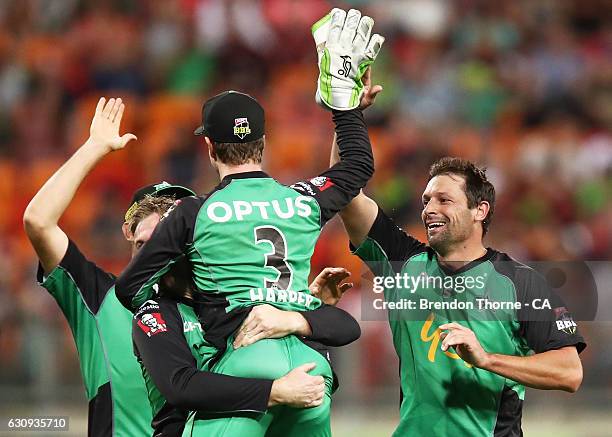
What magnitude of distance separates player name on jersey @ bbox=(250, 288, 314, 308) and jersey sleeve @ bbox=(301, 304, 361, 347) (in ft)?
0.20

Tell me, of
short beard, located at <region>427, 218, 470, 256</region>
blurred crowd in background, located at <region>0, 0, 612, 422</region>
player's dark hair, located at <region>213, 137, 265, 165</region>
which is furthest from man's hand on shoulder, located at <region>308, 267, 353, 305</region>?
blurred crowd in background, located at <region>0, 0, 612, 422</region>

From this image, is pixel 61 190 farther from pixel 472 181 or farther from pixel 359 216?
pixel 472 181

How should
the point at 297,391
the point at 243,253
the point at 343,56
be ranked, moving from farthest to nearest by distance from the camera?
1. the point at 343,56
2. the point at 243,253
3. the point at 297,391

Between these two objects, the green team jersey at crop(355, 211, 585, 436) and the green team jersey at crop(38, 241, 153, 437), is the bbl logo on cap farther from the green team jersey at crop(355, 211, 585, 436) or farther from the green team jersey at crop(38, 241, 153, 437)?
the green team jersey at crop(355, 211, 585, 436)

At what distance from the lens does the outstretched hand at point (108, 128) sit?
4164 millimetres

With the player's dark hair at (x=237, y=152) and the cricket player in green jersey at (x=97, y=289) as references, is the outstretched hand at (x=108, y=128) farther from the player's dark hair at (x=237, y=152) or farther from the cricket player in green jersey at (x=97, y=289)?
the player's dark hair at (x=237, y=152)

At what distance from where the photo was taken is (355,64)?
4.20 m

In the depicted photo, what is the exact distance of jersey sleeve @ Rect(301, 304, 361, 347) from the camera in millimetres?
3752

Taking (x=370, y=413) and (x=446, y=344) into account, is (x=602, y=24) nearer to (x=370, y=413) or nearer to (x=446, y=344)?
(x=370, y=413)

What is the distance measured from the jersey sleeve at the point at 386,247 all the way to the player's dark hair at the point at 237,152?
3.10 ft

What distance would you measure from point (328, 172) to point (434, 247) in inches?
29.2

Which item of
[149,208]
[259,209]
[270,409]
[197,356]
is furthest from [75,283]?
[270,409]

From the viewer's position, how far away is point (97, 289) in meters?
4.38

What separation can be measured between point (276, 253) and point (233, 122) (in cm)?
52
